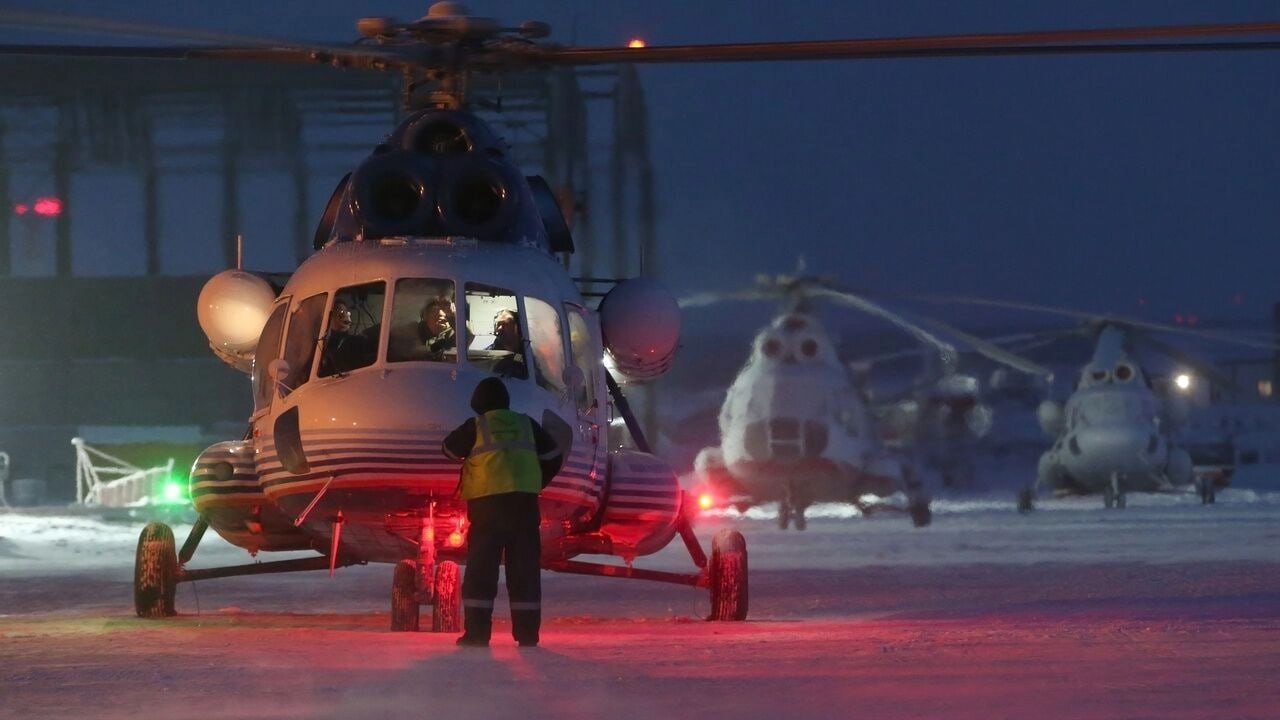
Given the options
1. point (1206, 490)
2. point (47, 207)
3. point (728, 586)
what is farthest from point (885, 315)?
point (47, 207)

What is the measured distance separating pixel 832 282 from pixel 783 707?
79.2 ft

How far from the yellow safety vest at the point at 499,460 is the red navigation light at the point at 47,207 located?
43.0 meters

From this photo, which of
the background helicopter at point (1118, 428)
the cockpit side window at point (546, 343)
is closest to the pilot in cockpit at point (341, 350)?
the cockpit side window at point (546, 343)

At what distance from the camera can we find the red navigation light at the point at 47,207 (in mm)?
50781

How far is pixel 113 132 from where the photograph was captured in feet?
158

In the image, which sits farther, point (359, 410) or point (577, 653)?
point (359, 410)

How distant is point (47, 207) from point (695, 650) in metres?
45.2

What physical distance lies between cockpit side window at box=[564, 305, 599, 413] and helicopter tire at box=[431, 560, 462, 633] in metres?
1.59

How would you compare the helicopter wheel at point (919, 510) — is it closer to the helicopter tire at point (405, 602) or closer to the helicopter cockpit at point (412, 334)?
the helicopter cockpit at point (412, 334)

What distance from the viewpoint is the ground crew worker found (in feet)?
33.7

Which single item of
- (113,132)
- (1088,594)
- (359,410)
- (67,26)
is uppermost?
(113,132)

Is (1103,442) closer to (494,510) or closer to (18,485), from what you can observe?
(18,485)

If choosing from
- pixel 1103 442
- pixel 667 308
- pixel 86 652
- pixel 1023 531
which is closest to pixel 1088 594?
pixel 667 308

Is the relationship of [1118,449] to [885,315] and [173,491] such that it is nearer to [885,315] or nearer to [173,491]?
[885,315]
